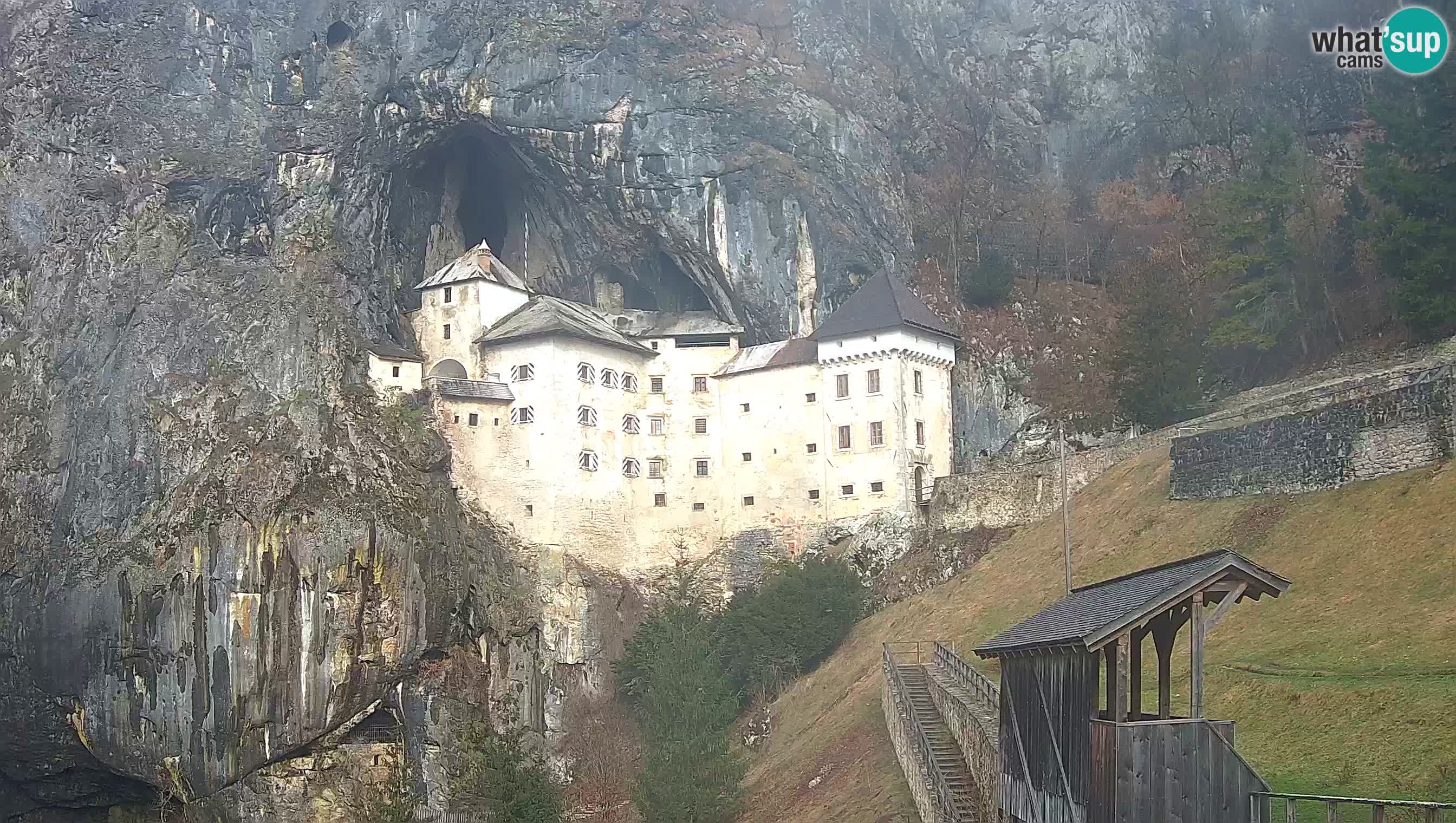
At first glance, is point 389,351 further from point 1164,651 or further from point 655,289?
point 1164,651

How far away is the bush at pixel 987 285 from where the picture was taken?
5959 cm

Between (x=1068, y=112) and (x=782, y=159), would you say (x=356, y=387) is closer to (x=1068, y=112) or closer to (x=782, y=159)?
(x=782, y=159)

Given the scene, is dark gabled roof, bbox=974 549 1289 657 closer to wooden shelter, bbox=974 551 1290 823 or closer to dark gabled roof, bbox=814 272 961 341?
wooden shelter, bbox=974 551 1290 823

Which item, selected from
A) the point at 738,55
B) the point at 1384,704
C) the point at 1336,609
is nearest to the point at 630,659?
the point at 738,55

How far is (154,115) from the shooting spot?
58.5 meters

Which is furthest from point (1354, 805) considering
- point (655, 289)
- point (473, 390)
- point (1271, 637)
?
point (655, 289)

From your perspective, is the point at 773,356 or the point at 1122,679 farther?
the point at 773,356

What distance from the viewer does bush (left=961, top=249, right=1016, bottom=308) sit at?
59594 mm

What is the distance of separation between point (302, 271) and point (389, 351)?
4.82m

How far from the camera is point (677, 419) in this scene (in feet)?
190

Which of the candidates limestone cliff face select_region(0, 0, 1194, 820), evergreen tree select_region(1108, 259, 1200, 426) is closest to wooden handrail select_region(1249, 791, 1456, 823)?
evergreen tree select_region(1108, 259, 1200, 426)

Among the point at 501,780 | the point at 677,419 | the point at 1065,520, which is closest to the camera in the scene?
the point at 1065,520

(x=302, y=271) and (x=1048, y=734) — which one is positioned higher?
(x=302, y=271)

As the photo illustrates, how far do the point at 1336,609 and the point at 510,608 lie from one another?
34.1m
